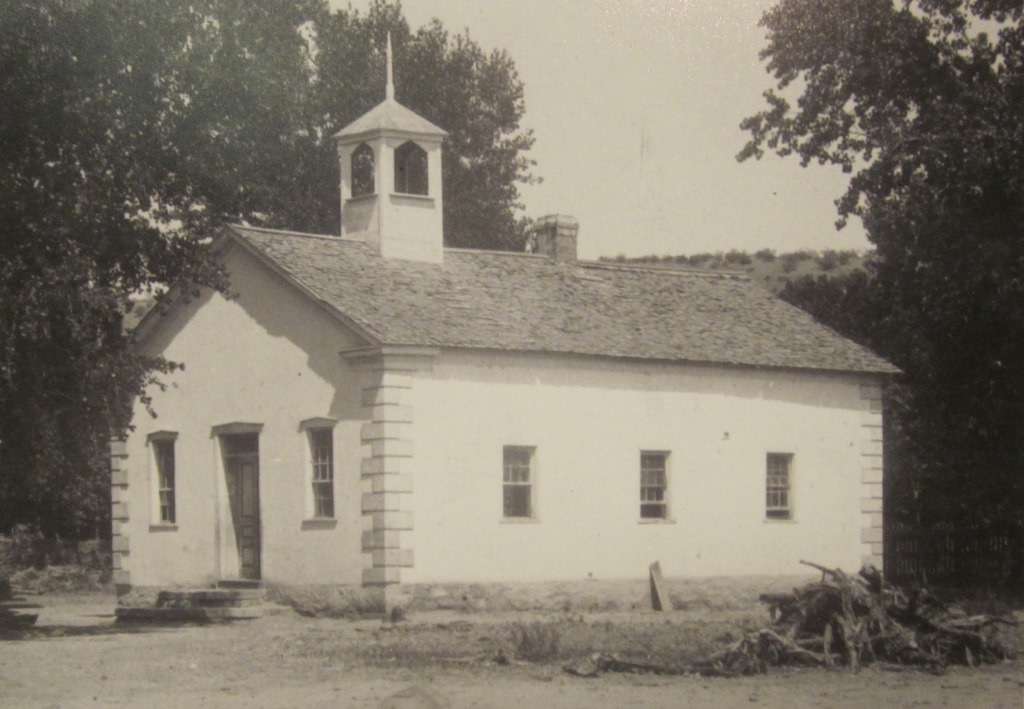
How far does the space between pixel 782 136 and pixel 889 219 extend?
3.88 metres

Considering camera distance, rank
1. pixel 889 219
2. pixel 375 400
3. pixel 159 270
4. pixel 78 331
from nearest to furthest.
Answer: pixel 78 331, pixel 159 270, pixel 375 400, pixel 889 219

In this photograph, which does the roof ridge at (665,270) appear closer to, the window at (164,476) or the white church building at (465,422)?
the white church building at (465,422)

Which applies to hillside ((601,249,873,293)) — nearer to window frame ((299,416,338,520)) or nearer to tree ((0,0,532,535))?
window frame ((299,416,338,520))

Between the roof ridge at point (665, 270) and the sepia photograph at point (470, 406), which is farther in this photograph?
the roof ridge at point (665, 270)

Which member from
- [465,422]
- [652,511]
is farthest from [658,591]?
[465,422]

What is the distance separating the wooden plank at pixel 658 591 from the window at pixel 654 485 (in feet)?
3.08

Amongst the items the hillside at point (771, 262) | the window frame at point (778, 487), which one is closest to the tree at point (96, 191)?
the window frame at point (778, 487)

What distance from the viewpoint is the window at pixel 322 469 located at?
86.2 feet

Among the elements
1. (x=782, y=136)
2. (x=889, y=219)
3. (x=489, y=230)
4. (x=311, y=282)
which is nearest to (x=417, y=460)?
(x=311, y=282)

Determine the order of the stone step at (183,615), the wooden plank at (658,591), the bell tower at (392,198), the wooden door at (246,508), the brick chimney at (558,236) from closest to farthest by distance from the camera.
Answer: the stone step at (183,615) < the wooden plank at (658,591) < the wooden door at (246,508) < the bell tower at (392,198) < the brick chimney at (558,236)

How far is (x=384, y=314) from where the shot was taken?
1022 inches

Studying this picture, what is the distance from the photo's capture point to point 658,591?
1086 inches

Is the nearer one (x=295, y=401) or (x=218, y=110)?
(x=218, y=110)

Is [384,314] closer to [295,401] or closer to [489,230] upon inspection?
[295,401]
